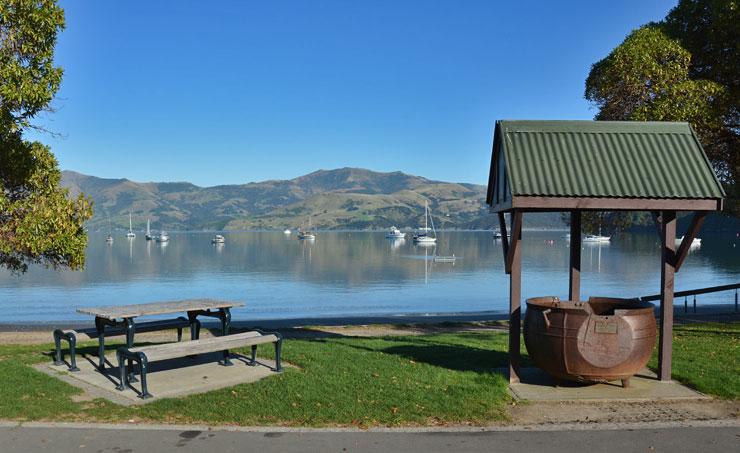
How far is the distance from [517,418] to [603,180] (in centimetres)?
397

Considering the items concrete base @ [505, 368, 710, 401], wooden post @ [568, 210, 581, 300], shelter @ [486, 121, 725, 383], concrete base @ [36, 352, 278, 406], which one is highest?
shelter @ [486, 121, 725, 383]

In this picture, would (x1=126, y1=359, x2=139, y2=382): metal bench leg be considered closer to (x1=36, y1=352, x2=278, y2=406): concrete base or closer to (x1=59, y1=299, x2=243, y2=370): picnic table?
(x1=36, y1=352, x2=278, y2=406): concrete base

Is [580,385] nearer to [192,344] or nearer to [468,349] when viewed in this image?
[468,349]

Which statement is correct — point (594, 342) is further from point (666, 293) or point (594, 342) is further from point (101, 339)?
point (101, 339)

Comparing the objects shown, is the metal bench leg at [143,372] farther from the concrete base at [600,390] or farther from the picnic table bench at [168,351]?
the concrete base at [600,390]

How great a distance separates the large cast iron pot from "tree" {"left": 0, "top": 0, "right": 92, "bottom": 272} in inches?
367

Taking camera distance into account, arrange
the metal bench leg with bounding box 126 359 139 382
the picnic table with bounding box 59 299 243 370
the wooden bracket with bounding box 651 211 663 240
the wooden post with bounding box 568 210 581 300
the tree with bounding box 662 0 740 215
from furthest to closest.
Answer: the tree with bounding box 662 0 740 215, the wooden post with bounding box 568 210 581 300, the picnic table with bounding box 59 299 243 370, the wooden bracket with bounding box 651 211 663 240, the metal bench leg with bounding box 126 359 139 382

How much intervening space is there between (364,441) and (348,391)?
6.91ft

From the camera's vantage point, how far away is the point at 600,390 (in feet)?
30.0

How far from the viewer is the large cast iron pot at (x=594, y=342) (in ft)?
28.5

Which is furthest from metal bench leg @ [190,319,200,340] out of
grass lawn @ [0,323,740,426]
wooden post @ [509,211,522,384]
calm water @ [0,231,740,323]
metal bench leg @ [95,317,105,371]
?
calm water @ [0,231,740,323]

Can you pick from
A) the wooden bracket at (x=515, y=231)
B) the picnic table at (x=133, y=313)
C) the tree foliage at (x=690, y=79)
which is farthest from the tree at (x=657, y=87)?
the picnic table at (x=133, y=313)

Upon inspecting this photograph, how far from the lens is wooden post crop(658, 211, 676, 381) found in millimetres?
9664

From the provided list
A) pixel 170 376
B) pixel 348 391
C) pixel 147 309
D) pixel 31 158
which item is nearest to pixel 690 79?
pixel 348 391
